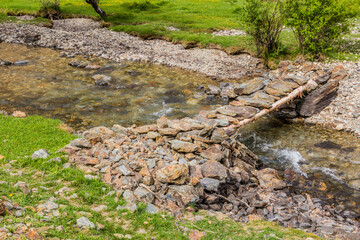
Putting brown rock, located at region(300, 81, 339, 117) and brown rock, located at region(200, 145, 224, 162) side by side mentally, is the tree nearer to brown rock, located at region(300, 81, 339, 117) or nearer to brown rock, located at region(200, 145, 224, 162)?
brown rock, located at region(300, 81, 339, 117)

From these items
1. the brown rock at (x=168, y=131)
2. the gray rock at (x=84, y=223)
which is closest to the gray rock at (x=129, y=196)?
the gray rock at (x=84, y=223)

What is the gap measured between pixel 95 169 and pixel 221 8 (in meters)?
43.6

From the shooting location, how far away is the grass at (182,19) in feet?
102

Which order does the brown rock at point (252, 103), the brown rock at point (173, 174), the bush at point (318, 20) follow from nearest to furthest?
the brown rock at point (173, 174) < the brown rock at point (252, 103) < the bush at point (318, 20)

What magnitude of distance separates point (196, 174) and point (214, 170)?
706mm

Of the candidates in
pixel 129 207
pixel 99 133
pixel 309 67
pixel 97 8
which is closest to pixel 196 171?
pixel 129 207

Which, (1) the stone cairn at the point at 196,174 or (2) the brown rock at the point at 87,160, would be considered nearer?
(1) the stone cairn at the point at 196,174

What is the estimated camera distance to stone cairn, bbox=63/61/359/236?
1043 centimetres

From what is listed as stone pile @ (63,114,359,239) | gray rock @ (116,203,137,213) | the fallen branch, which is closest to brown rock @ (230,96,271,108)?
the fallen branch

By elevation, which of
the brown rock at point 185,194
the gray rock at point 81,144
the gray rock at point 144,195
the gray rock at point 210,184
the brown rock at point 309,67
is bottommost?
the gray rock at point 210,184

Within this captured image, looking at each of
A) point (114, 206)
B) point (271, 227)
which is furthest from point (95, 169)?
point (271, 227)

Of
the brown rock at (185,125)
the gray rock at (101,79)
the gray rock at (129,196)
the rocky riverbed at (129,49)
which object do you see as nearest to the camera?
A: the gray rock at (129,196)

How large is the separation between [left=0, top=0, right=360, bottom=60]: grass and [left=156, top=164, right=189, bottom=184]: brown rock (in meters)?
20.3

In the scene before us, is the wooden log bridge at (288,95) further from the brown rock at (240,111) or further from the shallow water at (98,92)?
the shallow water at (98,92)
